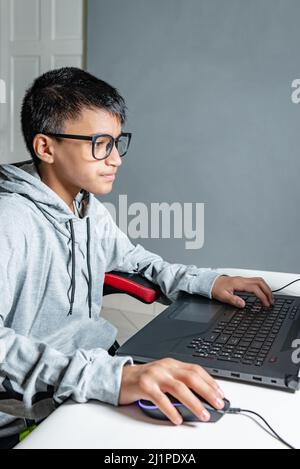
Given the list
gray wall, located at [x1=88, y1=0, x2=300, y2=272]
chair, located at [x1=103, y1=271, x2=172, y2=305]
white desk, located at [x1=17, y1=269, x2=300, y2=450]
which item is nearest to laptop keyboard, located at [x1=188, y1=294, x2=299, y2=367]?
white desk, located at [x1=17, y1=269, x2=300, y2=450]

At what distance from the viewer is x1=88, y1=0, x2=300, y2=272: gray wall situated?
2646 mm

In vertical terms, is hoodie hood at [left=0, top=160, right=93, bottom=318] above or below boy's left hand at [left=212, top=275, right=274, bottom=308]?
above

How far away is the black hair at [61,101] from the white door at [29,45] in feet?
6.94

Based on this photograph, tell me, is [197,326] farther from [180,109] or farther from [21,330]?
[180,109]

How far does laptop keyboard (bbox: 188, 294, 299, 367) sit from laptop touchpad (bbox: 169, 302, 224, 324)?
0.13ft

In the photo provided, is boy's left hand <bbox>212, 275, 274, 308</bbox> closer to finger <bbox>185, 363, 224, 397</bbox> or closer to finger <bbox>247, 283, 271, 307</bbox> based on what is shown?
finger <bbox>247, 283, 271, 307</bbox>

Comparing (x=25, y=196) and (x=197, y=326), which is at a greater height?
(x=25, y=196)

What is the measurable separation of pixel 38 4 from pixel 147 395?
10.1 feet

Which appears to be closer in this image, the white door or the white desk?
the white desk

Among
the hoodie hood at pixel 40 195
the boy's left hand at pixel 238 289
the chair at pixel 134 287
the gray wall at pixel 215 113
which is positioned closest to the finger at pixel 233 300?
the boy's left hand at pixel 238 289

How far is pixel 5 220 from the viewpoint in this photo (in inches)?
39.1

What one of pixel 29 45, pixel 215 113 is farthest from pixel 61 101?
pixel 29 45
